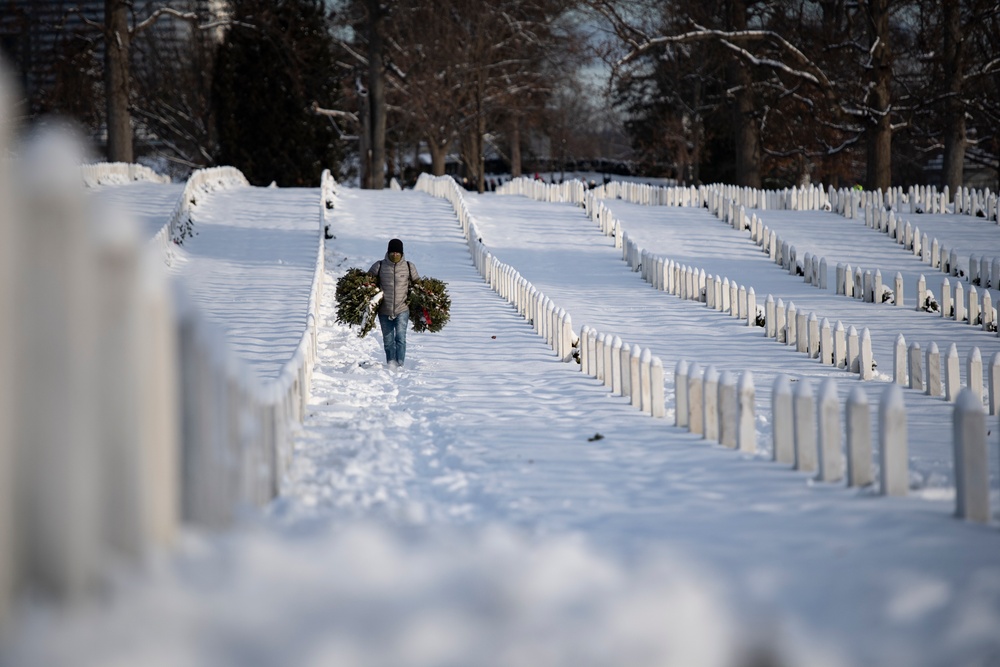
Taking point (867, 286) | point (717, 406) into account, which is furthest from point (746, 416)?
point (867, 286)

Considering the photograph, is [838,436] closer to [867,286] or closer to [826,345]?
[826,345]

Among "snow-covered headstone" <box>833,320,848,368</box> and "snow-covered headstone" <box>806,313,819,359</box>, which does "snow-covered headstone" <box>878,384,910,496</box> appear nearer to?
"snow-covered headstone" <box>833,320,848,368</box>

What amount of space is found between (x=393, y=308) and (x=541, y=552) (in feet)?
33.4

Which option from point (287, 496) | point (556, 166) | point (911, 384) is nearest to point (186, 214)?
point (911, 384)

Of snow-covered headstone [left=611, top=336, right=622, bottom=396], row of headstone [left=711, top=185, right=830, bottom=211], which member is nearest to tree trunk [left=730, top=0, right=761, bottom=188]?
row of headstone [left=711, top=185, right=830, bottom=211]

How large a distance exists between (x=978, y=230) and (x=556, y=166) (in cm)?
5939

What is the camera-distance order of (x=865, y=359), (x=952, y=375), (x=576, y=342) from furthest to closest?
(x=576, y=342), (x=865, y=359), (x=952, y=375)

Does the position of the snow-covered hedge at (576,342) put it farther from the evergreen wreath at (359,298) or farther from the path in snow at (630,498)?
the evergreen wreath at (359,298)

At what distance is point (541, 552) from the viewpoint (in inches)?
134

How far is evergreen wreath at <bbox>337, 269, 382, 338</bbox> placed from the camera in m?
13.8

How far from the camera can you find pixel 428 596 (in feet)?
10.4

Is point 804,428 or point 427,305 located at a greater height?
point 427,305

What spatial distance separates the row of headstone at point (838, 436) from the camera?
6258mm

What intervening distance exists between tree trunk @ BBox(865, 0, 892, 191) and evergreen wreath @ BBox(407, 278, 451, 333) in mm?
24404
